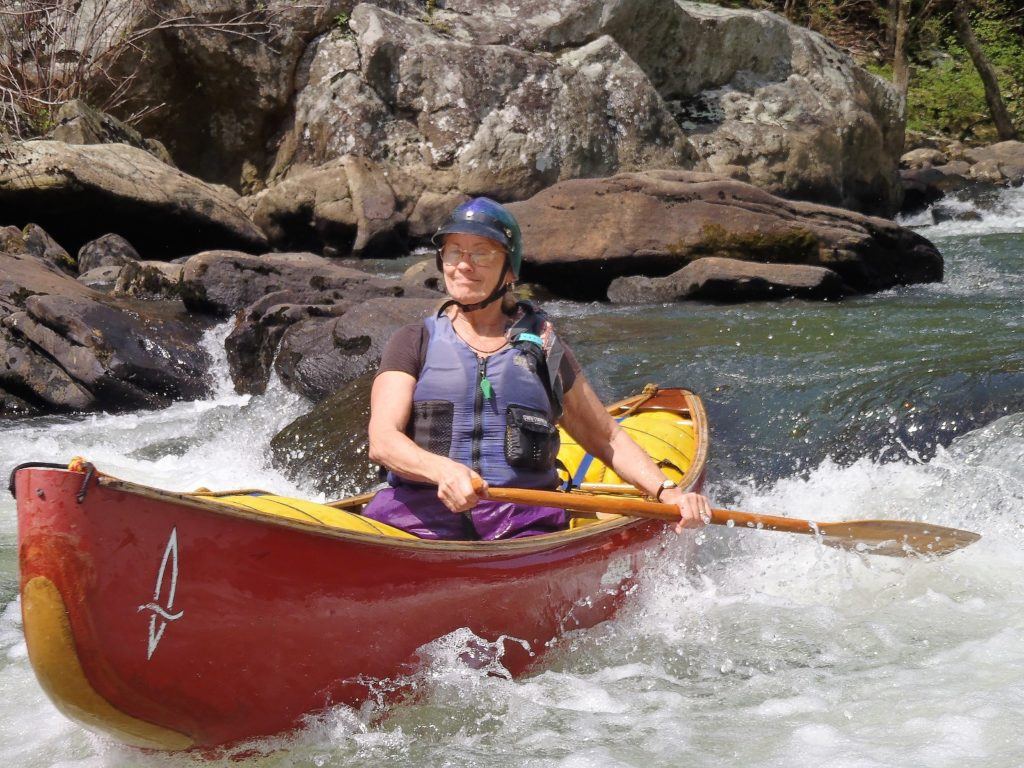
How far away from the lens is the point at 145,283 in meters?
9.27

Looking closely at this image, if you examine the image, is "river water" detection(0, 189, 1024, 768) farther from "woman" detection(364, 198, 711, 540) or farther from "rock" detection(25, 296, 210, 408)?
"woman" detection(364, 198, 711, 540)

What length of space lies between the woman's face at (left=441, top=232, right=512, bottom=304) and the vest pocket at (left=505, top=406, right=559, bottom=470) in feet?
1.21

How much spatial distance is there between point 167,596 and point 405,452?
2.74 feet

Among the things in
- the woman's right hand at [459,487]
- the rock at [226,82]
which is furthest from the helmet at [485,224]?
the rock at [226,82]

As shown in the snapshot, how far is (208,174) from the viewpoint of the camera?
14.7 metres

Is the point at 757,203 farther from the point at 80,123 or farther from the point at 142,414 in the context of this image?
the point at 80,123

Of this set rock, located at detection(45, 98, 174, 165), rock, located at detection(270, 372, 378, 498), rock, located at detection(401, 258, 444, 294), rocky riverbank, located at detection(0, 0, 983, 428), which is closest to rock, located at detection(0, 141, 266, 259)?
rocky riverbank, located at detection(0, 0, 983, 428)

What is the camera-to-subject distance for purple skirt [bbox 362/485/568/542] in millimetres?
3354

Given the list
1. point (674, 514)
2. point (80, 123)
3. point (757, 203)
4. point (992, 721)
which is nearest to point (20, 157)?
point (80, 123)

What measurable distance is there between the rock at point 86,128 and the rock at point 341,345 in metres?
5.29

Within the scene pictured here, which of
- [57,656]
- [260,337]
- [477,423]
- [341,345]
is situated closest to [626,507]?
[477,423]

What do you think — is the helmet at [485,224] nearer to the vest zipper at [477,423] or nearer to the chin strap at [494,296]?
the chin strap at [494,296]

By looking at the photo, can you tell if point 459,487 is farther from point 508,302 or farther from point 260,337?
point 260,337

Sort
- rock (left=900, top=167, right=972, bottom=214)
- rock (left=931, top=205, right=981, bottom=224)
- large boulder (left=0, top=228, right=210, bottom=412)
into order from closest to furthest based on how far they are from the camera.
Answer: large boulder (left=0, top=228, right=210, bottom=412)
rock (left=931, top=205, right=981, bottom=224)
rock (left=900, top=167, right=972, bottom=214)
